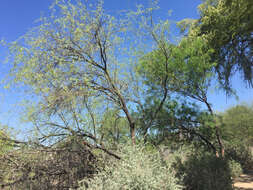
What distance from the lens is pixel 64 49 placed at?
6.78 m

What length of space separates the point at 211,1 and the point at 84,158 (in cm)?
1501

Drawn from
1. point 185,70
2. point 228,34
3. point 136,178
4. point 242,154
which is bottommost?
point 242,154

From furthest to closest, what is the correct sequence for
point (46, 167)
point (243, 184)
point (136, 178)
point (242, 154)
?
1. point (242, 154)
2. point (243, 184)
3. point (46, 167)
4. point (136, 178)

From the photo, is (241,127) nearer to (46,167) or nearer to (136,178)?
(136,178)

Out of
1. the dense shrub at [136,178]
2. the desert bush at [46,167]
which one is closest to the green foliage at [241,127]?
the dense shrub at [136,178]

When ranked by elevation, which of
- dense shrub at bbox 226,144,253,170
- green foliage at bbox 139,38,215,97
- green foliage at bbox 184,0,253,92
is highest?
green foliage at bbox 184,0,253,92

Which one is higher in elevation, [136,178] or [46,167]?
[46,167]

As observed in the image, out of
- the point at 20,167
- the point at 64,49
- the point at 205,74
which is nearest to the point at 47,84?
the point at 64,49

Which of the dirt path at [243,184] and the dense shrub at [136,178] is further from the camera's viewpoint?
the dirt path at [243,184]

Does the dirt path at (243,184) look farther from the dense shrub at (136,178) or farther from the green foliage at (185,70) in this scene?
the dense shrub at (136,178)

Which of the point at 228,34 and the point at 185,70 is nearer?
the point at 185,70

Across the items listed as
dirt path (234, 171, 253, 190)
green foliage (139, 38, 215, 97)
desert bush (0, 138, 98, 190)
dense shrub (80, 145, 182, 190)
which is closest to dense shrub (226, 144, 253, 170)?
dirt path (234, 171, 253, 190)

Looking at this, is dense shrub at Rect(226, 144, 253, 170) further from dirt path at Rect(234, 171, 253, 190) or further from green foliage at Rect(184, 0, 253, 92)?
green foliage at Rect(184, 0, 253, 92)

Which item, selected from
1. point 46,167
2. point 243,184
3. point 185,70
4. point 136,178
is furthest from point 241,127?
point 46,167
